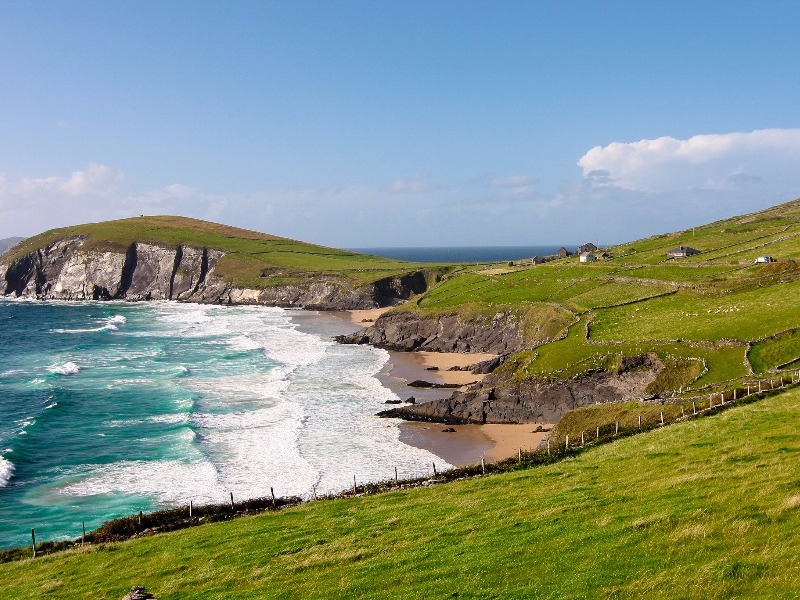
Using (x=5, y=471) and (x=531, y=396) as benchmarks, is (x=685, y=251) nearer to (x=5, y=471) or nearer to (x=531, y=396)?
(x=531, y=396)

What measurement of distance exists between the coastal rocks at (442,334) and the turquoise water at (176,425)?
595cm

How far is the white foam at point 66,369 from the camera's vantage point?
94256 millimetres

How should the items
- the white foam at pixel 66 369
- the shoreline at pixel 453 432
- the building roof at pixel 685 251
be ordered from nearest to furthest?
the shoreline at pixel 453 432 < the white foam at pixel 66 369 < the building roof at pixel 685 251

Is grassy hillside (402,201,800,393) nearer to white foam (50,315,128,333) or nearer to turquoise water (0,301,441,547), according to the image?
turquoise water (0,301,441,547)

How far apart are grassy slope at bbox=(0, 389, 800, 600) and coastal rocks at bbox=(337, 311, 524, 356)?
218 feet

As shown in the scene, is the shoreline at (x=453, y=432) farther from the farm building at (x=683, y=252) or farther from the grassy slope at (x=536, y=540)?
the farm building at (x=683, y=252)

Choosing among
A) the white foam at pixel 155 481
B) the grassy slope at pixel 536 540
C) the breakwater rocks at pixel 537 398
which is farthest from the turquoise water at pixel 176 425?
the grassy slope at pixel 536 540

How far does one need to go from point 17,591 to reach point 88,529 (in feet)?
49.8

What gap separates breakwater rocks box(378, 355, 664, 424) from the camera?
64.0m

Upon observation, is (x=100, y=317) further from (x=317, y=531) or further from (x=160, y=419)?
(x=317, y=531)

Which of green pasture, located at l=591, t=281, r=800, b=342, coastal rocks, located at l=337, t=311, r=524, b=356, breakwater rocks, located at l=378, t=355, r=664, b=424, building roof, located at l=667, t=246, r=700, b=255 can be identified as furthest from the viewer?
building roof, located at l=667, t=246, r=700, b=255

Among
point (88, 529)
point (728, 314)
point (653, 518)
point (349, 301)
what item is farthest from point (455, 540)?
point (349, 301)

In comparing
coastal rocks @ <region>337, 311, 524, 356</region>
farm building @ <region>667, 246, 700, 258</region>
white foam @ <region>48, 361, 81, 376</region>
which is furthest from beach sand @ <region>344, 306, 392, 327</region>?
farm building @ <region>667, 246, 700, 258</region>

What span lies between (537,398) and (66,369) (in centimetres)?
7154
